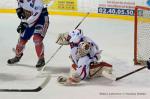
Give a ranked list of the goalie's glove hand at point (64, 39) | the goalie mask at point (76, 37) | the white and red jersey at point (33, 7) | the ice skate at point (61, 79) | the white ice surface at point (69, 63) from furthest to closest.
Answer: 1. the white and red jersey at point (33, 7)
2. the goalie's glove hand at point (64, 39)
3. the goalie mask at point (76, 37)
4. the ice skate at point (61, 79)
5. the white ice surface at point (69, 63)

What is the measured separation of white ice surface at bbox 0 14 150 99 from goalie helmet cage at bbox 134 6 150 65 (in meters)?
0.12

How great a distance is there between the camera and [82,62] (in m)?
3.90

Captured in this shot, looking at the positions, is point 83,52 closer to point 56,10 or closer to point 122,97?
point 122,97

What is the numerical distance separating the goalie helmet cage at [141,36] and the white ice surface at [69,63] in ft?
0.38

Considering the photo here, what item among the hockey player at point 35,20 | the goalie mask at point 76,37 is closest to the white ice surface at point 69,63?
the hockey player at point 35,20

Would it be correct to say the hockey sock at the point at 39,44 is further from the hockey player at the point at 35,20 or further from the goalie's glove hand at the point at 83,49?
the goalie's glove hand at the point at 83,49

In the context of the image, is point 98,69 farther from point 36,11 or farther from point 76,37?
point 36,11

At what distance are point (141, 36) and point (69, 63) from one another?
721mm

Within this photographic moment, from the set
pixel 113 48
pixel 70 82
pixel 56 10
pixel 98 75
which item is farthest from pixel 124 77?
pixel 56 10

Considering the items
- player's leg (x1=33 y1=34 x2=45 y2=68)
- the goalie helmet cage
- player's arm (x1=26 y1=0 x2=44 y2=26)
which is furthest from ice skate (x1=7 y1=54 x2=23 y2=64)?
the goalie helmet cage

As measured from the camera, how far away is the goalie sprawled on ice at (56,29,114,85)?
3.85 meters

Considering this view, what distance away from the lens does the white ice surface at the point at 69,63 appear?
11.7 feet

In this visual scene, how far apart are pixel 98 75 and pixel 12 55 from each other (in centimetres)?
118

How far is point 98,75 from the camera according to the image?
405 cm
